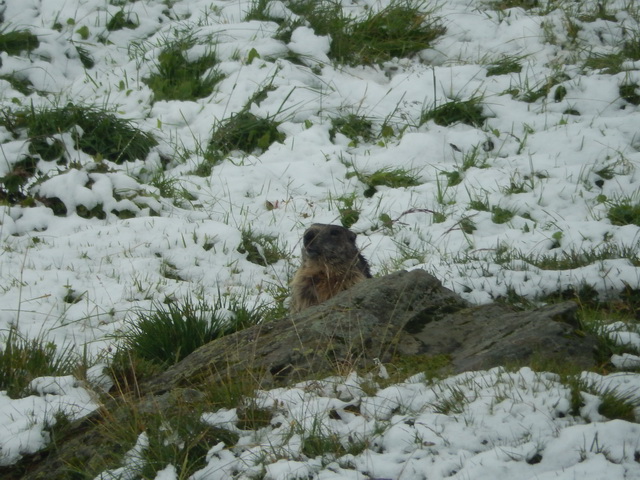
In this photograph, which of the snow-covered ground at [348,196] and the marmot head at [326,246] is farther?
the marmot head at [326,246]

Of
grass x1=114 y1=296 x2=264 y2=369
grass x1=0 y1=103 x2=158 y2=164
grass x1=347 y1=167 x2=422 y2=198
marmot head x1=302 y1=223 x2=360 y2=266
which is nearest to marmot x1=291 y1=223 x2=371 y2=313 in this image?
marmot head x1=302 y1=223 x2=360 y2=266

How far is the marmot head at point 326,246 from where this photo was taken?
20.8 ft

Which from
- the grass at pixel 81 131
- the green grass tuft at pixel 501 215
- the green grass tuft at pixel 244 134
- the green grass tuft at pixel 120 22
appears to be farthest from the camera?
the green grass tuft at pixel 120 22

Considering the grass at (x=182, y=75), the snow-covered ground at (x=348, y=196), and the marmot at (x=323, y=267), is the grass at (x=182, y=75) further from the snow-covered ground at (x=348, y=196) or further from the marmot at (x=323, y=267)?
the marmot at (x=323, y=267)

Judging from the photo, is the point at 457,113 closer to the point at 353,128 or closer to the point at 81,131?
the point at 353,128

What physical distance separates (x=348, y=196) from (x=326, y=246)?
8.18 feet

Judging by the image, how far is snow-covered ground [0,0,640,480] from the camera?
3568 millimetres

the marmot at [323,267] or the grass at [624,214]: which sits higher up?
the marmot at [323,267]

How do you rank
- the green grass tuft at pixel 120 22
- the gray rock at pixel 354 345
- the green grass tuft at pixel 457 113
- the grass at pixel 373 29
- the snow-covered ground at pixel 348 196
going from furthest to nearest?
the green grass tuft at pixel 120 22 < the grass at pixel 373 29 < the green grass tuft at pixel 457 113 < the gray rock at pixel 354 345 < the snow-covered ground at pixel 348 196

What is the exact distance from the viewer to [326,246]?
6387mm

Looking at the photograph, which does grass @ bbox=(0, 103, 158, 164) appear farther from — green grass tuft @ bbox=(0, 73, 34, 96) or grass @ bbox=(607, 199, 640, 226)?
grass @ bbox=(607, 199, 640, 226)

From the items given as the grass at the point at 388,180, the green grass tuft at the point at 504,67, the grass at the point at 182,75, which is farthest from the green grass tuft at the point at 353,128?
the green grass tuft at the point at 504,67

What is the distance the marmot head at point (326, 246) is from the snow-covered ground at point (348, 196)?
788 millimetres

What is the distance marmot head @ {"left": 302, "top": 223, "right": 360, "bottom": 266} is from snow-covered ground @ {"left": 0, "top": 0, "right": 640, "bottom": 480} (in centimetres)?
79
